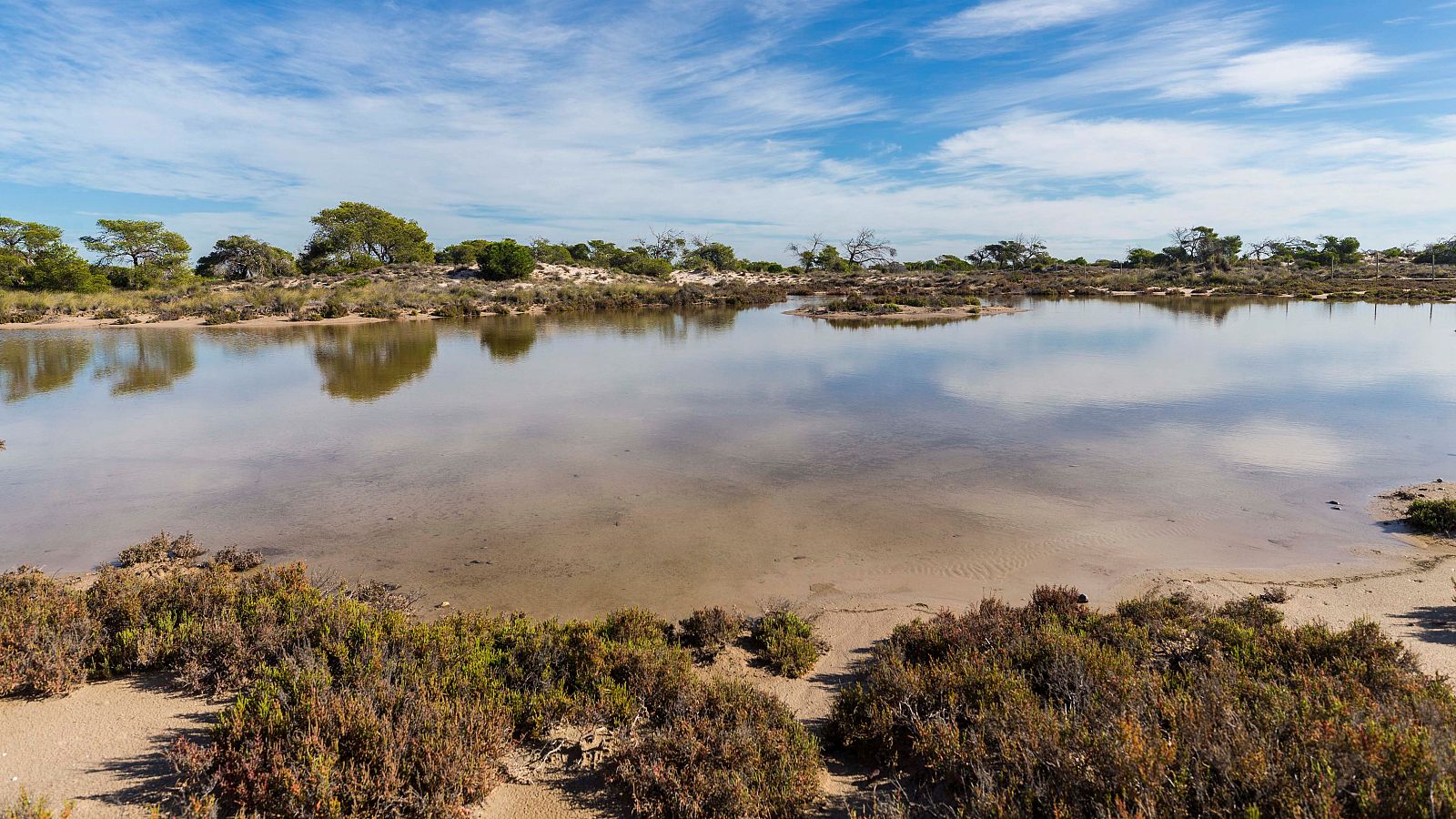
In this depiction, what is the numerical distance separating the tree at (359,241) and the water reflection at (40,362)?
139 ft

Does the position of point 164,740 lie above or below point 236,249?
below

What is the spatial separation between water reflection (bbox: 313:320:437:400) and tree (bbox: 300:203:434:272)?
134ft

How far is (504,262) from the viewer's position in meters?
59.6

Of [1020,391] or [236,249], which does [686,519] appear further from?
[236,249]

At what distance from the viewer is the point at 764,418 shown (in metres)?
14.3

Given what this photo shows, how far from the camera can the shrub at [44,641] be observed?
465cm

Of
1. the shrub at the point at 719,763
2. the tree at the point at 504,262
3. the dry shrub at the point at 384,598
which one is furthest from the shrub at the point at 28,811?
the tree at the point at 504,262

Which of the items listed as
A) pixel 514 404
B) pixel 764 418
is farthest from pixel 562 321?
pixel 764 418

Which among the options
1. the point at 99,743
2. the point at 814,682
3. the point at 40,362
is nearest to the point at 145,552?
the point at 99,743

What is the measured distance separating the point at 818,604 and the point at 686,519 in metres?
2.63

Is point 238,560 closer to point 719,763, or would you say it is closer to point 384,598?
point 384,598

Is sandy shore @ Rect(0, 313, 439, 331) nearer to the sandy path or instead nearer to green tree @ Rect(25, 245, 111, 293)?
green tree @ Rect(25, 245, 111, 293)

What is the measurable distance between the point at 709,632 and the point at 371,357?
2287cm

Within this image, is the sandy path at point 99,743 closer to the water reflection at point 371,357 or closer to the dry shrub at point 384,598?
the dry shrub at point 384,598
